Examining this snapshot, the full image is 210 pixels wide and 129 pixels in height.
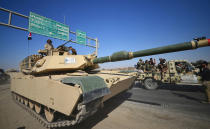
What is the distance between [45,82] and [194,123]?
4.27 m

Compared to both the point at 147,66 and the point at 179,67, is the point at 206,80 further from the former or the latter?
the point at 147,66

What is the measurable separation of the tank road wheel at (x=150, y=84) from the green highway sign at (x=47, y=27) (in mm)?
7073

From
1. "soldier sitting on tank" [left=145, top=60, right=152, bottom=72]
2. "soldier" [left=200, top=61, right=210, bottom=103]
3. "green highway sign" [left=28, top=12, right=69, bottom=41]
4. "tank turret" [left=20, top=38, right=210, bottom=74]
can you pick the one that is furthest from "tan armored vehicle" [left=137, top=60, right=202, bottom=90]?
"green highway sign" [left=28, top=12, right=69, bottom=41]

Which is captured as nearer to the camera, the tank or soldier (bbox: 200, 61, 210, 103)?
the tank

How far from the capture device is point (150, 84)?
8.14 metres

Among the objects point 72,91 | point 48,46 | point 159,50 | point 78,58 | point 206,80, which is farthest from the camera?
Answer: point 48,46

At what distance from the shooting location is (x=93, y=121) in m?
3.21

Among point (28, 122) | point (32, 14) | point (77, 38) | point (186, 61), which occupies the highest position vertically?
point (32, 14)

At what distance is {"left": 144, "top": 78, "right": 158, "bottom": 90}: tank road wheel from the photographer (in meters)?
7.96

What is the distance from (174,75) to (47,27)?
9187mm

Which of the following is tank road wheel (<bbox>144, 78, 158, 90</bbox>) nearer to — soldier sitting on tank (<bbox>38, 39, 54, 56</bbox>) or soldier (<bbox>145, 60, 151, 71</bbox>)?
soldier (<bbox>145, 60, 151, 71</bbox>)

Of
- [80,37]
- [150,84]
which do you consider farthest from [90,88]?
[150,84]

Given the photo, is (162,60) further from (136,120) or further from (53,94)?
(53,94)

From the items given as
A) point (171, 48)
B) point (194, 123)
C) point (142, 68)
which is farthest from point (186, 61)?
point (171, 48)
